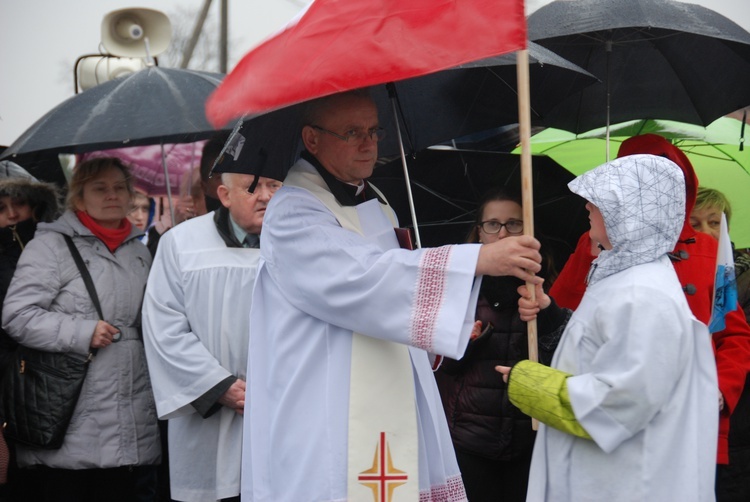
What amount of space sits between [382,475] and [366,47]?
1361 millimetres

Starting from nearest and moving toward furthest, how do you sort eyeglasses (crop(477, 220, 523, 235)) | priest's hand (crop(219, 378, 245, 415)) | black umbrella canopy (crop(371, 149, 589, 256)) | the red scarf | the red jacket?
the red jacket
priest's hand (crop(219, 378, 245, 415))
eyeglasses (crop(477, 220, 523, 235))
the red scarf
black umbrella canopy (crop(371, 149, 589, 256))

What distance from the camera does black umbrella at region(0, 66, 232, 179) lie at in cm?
447

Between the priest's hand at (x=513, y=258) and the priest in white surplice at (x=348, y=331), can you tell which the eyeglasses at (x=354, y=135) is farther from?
the priest's hand at (x=513, y=258)

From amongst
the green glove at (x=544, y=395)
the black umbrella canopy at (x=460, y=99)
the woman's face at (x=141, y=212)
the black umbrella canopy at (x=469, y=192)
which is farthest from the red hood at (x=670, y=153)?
the woman's face at (x=141, y=212)

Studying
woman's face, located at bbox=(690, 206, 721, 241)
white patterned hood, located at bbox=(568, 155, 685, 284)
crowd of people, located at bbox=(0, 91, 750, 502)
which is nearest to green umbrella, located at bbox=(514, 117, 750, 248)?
woman's face, located at bbox=(690, 206, 721, 241)

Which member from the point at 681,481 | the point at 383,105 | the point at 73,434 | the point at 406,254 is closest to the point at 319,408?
the point at 406,254

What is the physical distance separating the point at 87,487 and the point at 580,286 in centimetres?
265

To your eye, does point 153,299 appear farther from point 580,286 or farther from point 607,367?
point 607,367

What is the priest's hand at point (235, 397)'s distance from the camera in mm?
4410

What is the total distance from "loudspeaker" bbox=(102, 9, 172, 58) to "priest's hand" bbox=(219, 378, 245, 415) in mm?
3396

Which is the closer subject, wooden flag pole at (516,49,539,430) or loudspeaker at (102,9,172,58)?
wooden flag pole at (516,49,539,430)

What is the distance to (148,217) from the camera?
7828 mm

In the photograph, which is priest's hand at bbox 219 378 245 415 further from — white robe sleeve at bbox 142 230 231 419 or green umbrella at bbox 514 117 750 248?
green umbrella at bbox 514 117 750 248

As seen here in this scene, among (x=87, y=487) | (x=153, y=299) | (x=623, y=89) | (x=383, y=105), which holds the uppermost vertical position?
(x=623, y=89)
